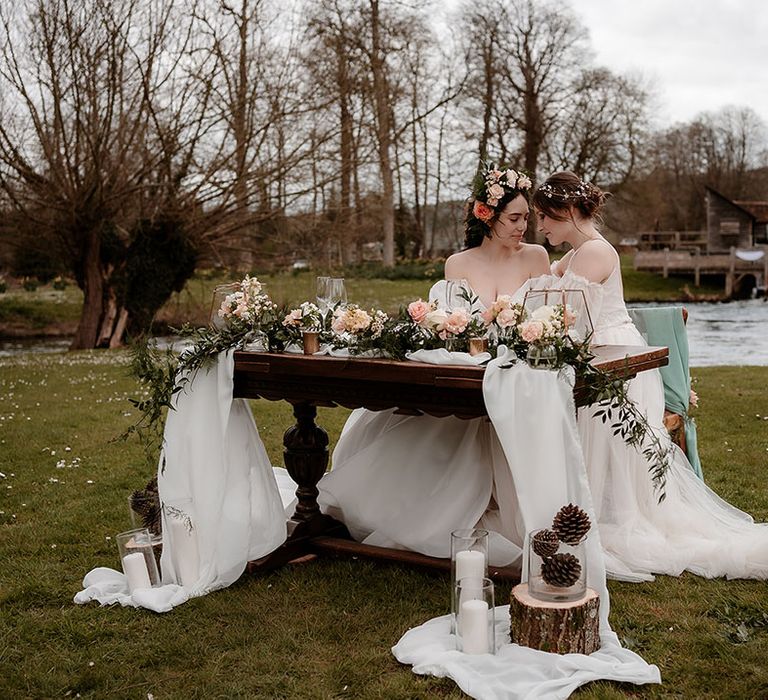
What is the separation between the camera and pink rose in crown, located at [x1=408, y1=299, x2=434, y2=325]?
3.98 metres

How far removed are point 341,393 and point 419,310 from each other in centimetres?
62

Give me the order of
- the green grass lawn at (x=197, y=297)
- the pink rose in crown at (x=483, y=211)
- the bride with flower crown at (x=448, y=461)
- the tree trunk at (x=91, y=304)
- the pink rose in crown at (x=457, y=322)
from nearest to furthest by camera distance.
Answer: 1. the pink rose in crown at (x=457, y=322)
2. the bride with flower crown at (x=448, y=461)
3. the pink rose in crown at (x=483, y=211)
4. the tree trunk at (x=91, y=304)
5. the green grass lawn at (x=197, y=297)

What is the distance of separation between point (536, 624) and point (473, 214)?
2.67 m

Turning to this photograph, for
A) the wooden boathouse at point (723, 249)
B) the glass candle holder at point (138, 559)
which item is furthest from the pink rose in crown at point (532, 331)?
the wooden boathouse at point (723, 249)

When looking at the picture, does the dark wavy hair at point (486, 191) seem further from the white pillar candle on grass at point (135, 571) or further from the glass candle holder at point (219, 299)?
the white pillar candle on grass at point (135, 571)

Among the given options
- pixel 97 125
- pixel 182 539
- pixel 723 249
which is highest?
pixel 97 125

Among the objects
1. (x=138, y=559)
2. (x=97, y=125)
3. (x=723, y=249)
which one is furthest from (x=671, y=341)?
(x=723, y=249)

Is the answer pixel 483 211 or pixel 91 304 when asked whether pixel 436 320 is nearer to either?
pixel 483 211

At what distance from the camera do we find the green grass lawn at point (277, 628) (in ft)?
10.8

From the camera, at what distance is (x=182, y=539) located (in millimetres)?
4301

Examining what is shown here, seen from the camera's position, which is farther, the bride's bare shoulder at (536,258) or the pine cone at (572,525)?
the bride's bare shoulder at (536,258)

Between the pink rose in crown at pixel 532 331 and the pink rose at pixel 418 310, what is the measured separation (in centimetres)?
58

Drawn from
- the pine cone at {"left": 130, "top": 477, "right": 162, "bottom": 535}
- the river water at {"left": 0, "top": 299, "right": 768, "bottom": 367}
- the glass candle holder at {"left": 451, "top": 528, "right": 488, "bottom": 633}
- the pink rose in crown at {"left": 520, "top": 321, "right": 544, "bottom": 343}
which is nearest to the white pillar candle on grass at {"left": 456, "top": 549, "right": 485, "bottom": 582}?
the glass candle holder at {"left": 451, "top": 528, "right": 488, "bottom": 633}

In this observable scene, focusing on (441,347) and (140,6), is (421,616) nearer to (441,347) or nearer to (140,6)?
(441,347)
